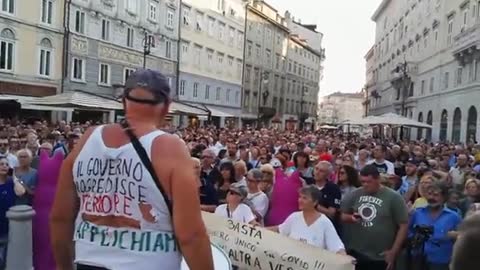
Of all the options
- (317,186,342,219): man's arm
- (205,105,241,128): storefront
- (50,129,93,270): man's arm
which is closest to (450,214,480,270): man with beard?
(50,129,93,270): man's arm

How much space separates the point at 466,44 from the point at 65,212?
36170mm

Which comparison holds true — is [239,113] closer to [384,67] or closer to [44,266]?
[384,67]

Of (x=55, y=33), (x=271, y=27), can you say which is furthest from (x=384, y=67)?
(x=55, y=33)

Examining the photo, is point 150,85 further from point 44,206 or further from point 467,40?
point 467,40

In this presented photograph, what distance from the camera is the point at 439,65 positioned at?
149 feet

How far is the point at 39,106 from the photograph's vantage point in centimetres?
2241

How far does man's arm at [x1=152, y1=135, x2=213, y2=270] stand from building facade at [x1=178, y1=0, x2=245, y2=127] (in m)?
41.7

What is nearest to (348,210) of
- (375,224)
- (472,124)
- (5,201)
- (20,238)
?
(375,224)

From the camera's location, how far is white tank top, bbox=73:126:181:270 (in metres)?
2.51

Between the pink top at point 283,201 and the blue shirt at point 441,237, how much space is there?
59.2 inches

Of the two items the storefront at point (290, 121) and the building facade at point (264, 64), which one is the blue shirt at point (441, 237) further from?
the storefront at point (290, 121)

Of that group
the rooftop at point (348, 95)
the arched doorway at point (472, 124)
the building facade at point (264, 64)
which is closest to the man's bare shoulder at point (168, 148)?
the arched doorway at point (472, 124)

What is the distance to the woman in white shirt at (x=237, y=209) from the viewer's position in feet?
22.4

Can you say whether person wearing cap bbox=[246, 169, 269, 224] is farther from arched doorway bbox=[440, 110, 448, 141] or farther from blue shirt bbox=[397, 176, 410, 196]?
arched doorway bbox=[440, 110, 448, 141]
